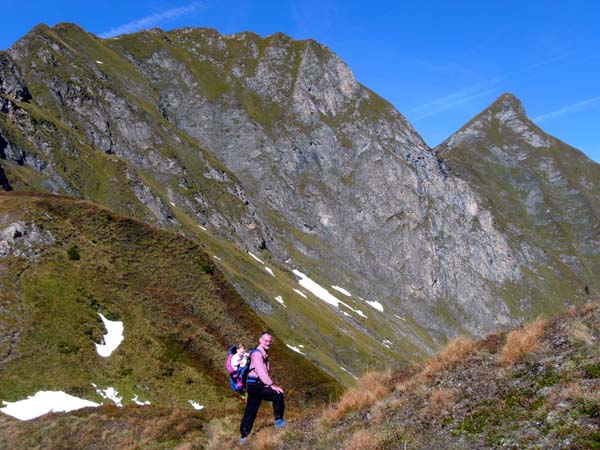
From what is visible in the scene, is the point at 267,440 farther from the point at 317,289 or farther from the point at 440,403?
the point at 317,289

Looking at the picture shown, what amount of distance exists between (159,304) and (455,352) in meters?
26.8

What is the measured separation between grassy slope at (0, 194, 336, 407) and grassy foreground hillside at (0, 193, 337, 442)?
7 cm

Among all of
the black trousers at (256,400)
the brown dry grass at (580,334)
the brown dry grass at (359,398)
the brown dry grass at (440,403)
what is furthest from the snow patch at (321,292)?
the brown dry grass at (440,403)

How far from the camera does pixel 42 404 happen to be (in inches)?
897

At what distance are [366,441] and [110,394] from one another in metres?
21.0

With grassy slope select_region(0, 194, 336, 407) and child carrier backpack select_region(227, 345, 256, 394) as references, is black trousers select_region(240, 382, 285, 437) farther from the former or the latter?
grassy slope select_region(0, 194, 336, 407)

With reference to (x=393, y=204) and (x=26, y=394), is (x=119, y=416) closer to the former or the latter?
(x=26, y=394)

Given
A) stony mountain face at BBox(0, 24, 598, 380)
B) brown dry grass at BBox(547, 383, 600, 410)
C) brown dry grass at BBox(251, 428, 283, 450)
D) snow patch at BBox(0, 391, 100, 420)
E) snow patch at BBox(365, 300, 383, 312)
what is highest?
stony mountain face at BBox(0, 24, 598, 380)

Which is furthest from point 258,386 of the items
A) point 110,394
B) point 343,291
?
point 343,291

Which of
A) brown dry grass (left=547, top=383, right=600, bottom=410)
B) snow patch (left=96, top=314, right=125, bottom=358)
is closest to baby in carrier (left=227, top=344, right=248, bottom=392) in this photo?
brown dry grass (left=547, top=383, right=600, bottom=410)

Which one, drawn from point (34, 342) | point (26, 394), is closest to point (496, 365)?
point (26, 394)

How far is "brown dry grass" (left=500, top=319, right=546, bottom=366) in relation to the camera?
1090 cm

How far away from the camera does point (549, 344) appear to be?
36.2 ft

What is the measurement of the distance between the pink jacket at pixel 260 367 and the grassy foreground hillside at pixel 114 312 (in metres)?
10.9
